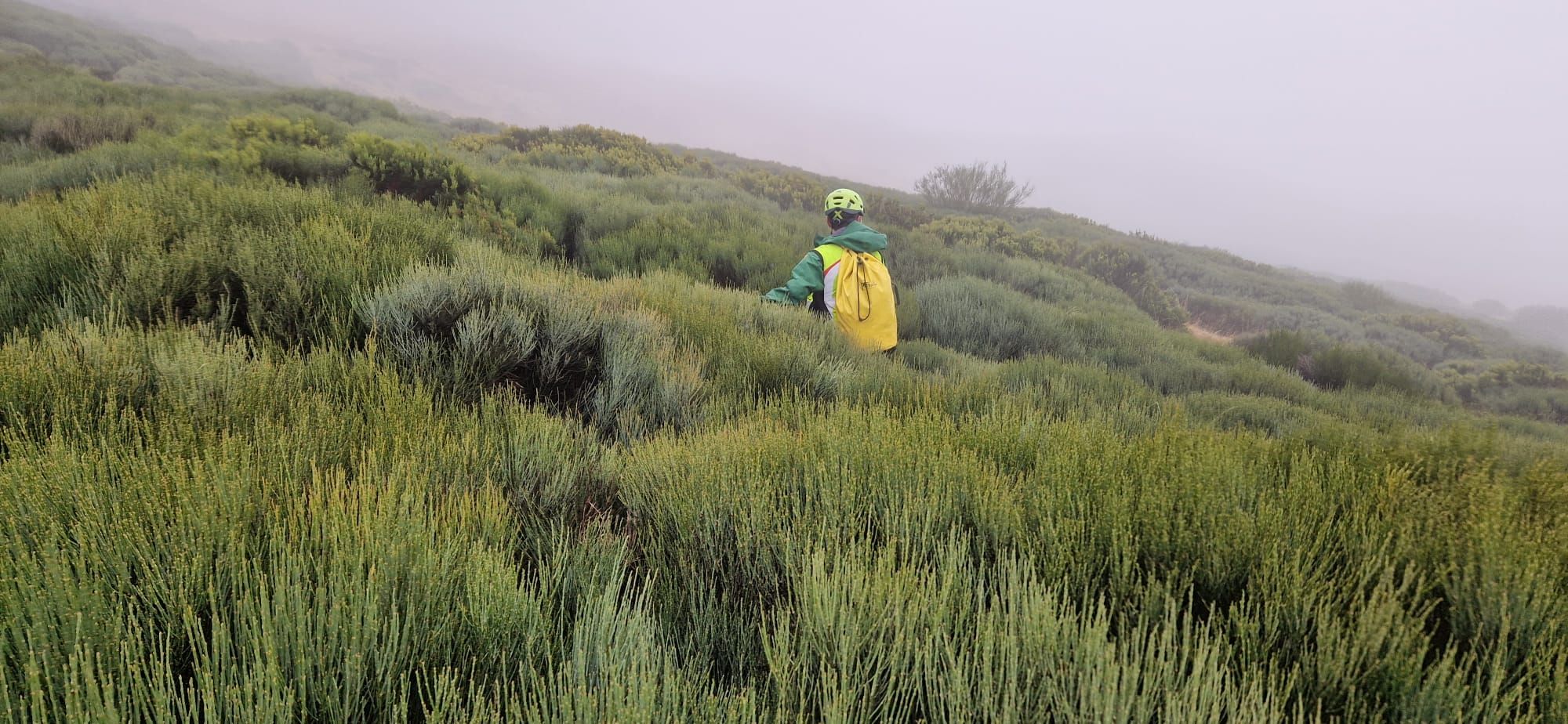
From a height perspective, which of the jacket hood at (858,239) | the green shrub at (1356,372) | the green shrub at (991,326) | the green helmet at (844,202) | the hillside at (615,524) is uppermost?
the green helmet at (844,202)

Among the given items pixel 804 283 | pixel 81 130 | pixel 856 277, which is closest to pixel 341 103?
pixel 81 130

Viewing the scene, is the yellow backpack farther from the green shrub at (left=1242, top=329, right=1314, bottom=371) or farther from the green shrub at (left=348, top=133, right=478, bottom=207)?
the green shrub at (left=1242, top=329, right=1314, bottom=371)

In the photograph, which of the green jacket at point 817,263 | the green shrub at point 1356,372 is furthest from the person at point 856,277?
the green shrub at point 1356,372

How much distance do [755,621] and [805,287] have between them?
4.67 metres

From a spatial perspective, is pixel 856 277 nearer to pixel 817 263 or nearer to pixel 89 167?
pixel 817 263

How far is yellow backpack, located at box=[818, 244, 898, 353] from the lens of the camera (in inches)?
223

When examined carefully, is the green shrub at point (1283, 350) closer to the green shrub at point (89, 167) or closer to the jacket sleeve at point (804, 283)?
the jacket sleeve at point (804, 283)

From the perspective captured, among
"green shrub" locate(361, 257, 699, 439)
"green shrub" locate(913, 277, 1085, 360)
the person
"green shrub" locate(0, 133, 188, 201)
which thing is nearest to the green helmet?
the person

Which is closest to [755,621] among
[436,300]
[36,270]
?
[436,300]

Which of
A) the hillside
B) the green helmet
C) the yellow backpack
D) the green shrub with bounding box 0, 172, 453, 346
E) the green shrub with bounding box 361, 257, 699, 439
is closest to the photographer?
the hillside

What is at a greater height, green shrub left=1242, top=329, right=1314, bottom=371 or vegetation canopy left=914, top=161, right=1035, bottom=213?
vegetation canopy left=914, top=161, right=1035, bottom=213

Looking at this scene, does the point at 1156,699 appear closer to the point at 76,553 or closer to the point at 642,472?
the point at 642,472

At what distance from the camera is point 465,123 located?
27.1 m

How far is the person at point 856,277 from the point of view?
5688 mm
